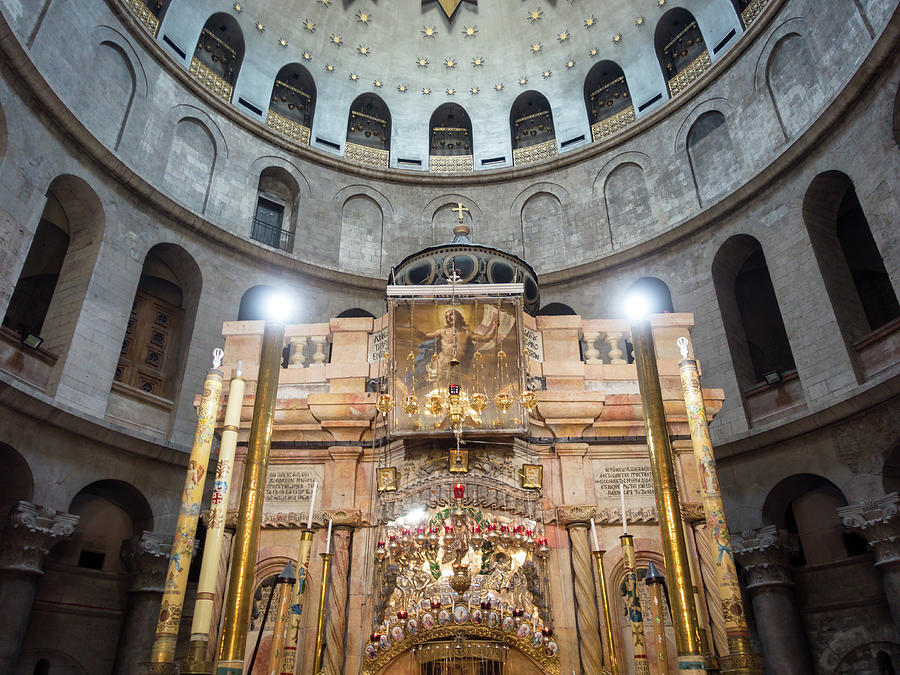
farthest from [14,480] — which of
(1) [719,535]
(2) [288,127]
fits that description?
(2) [288,127]

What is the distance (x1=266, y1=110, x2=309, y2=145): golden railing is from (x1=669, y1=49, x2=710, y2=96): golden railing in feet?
39.0

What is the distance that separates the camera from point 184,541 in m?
6.13

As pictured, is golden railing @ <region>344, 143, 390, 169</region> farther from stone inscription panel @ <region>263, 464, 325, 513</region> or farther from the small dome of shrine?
stone inscription panel @ <region>263, 464, 325, 513</region>

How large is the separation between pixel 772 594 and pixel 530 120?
17.2m

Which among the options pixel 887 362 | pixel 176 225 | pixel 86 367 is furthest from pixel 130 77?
pixel 887 362

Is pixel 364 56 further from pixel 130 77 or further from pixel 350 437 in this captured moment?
pixel 350 437

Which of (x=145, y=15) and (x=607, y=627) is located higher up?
(x=145, y=15)

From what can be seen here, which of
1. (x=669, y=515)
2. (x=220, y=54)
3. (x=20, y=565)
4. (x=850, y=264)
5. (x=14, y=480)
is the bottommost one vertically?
(x=669, y=515)

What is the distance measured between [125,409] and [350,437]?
8084 millimetres

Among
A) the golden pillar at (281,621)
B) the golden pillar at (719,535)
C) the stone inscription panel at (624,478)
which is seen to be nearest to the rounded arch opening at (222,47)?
the stone inscription panel at (624,478)

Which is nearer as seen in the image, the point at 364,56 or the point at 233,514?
the point at 233,514

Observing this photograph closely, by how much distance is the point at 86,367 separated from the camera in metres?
14.7

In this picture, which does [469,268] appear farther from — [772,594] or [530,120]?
[530,120]

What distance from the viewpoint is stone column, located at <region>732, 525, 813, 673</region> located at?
13.7 metres
